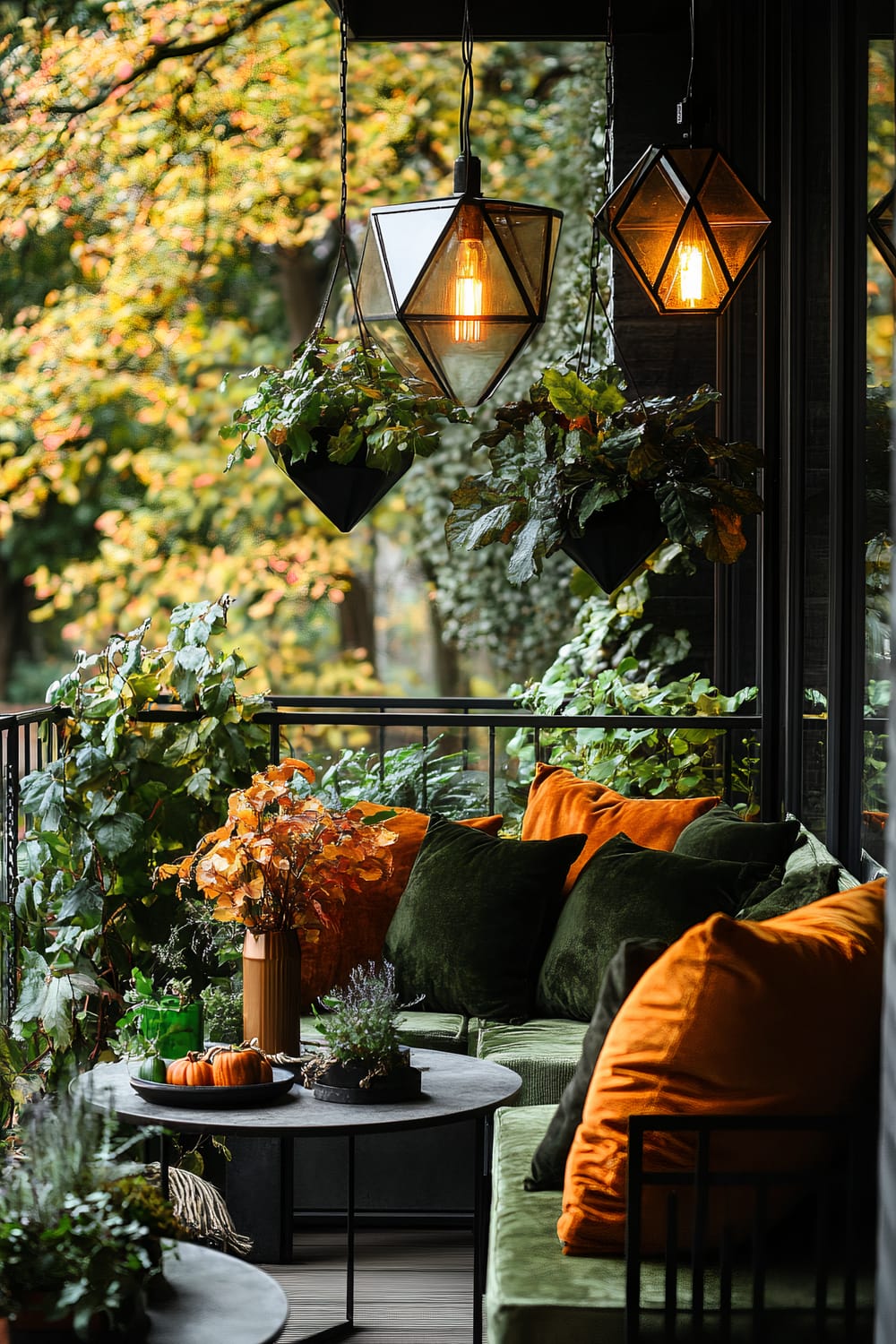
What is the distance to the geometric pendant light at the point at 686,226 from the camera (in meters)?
3.04

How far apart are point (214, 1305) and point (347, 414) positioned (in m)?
1.82

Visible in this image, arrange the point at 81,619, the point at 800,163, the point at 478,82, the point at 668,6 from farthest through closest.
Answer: the point at 81,619, the point at 478,82, the point at 668,6, the point at 800,163

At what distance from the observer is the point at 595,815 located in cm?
355

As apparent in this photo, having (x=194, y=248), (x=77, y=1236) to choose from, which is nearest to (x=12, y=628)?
(x=194, y=248)

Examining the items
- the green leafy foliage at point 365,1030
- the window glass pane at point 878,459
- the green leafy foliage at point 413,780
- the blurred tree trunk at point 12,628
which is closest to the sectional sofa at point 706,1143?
the green leafy foliage at point 365,1030

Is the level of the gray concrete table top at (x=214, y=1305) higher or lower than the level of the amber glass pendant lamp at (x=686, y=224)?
lower

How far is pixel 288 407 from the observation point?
2994mm

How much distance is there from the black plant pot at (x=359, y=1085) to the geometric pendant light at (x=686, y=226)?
5.56ft

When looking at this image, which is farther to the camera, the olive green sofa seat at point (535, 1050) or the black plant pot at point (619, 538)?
the olive green sofa seat at point (535, 1050)

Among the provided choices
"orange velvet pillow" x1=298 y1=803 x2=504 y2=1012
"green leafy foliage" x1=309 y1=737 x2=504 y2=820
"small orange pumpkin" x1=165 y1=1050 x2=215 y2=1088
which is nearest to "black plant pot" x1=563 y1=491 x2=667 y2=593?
"orange velvet pillow" x1=298 y1=803 x2=504 y2=1012

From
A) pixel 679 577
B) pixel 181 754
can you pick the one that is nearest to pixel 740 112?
pixel 679 577

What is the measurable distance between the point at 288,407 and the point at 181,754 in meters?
1.17

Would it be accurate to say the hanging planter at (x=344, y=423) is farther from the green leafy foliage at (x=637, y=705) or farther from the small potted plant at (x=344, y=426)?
the green leafy foliage at (x=637, y=705)

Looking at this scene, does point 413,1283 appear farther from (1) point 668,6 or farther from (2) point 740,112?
(1) point 668,6
